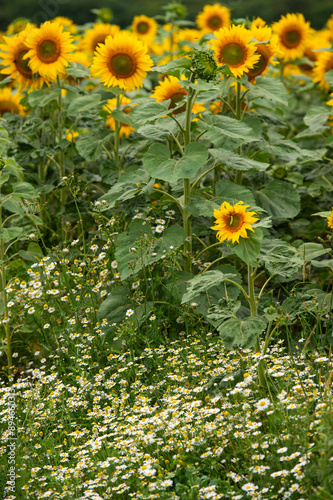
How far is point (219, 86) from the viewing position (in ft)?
11.9

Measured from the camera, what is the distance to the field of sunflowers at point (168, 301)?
243 cm

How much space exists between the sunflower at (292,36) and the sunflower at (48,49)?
2168 mm

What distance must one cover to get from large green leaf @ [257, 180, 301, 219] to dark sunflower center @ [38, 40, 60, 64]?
1.63 m

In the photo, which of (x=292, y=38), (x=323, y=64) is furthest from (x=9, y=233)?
(x=292, y=38)

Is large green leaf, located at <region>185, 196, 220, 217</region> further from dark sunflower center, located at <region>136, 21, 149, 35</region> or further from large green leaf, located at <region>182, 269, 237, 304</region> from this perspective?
dark sunflower center, located at <region>136, 21, 149, 35</region>

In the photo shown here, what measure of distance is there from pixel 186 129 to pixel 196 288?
3.42 ft

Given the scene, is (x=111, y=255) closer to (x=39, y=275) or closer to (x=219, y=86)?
(x=39, y=275)

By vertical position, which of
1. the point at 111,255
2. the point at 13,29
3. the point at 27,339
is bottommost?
the point at 27,339

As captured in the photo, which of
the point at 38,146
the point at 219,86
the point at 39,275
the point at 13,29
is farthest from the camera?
the point at 13,29

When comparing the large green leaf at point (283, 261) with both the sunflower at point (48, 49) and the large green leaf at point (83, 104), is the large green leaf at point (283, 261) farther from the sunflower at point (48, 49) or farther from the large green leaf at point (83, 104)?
the sunflower at point (48, 49)

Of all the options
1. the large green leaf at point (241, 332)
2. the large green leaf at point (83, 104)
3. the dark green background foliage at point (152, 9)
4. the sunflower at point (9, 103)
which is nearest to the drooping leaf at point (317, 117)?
the large green leaf at point (83, 104)

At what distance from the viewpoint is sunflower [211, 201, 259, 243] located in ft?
8.69

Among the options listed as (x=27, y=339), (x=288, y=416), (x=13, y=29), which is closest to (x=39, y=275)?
(x=27, y=339)

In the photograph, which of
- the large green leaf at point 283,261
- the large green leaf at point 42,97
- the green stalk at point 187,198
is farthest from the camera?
the large green leaf at point 42,97
